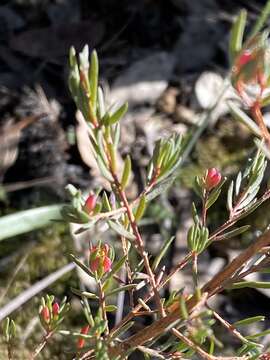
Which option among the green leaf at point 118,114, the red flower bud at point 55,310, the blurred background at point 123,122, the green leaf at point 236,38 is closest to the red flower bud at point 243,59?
the green leaf at point 236,38

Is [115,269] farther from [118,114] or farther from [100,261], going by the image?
[118,114]

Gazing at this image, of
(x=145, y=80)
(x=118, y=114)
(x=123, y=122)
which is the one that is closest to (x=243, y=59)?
(x=118, y=114)

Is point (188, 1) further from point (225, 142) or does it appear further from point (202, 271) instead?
point (202, 271)

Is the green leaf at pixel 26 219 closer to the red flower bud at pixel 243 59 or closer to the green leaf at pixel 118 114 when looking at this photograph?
the green leaf at pixel 118 114

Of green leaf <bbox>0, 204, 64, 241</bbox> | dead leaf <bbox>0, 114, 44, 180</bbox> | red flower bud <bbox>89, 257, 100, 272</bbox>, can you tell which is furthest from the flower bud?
dead leaf <bbox>0, 114, 44, 180</bbox>

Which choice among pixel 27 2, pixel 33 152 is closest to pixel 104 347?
pixel 33 152
